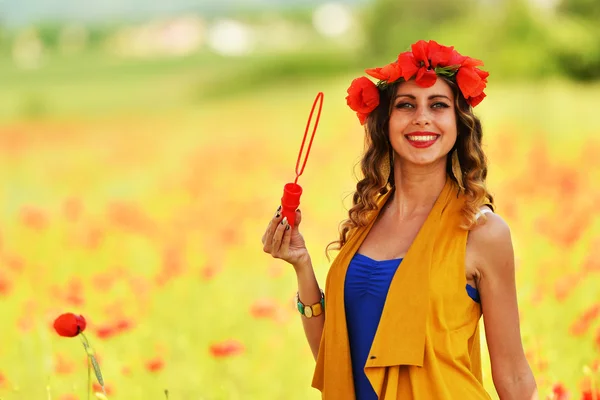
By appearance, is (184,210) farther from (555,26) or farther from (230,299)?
(555,26)

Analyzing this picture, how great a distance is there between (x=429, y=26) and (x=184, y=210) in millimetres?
13507

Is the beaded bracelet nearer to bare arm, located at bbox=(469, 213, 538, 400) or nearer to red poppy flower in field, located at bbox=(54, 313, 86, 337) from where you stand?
bare arm, located at bbox=(469, 213, 538, 400)

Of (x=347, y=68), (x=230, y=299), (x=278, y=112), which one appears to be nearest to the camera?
(x=230, y=299)

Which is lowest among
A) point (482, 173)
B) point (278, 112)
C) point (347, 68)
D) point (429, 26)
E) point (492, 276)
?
point (492, 276)

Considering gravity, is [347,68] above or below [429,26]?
below

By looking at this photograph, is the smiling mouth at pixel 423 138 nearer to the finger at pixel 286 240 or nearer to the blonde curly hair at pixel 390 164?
the blonde curly hair at pixel 390 164

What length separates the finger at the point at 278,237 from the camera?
91.8 inches

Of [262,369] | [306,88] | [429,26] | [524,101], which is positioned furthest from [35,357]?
[429,26]

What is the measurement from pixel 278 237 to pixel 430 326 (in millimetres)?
439

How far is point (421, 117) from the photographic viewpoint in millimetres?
2250

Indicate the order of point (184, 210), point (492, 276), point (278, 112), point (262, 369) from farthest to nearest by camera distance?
point (278, 112)
point (184, 210)
point (262, 369)
point (492, 276)

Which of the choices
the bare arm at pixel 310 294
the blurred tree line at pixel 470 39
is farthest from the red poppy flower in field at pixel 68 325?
the blurred tree line at pixel 470 39

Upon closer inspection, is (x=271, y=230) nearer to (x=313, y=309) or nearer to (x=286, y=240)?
(x=286, y=240)

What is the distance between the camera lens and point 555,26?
16469mm
